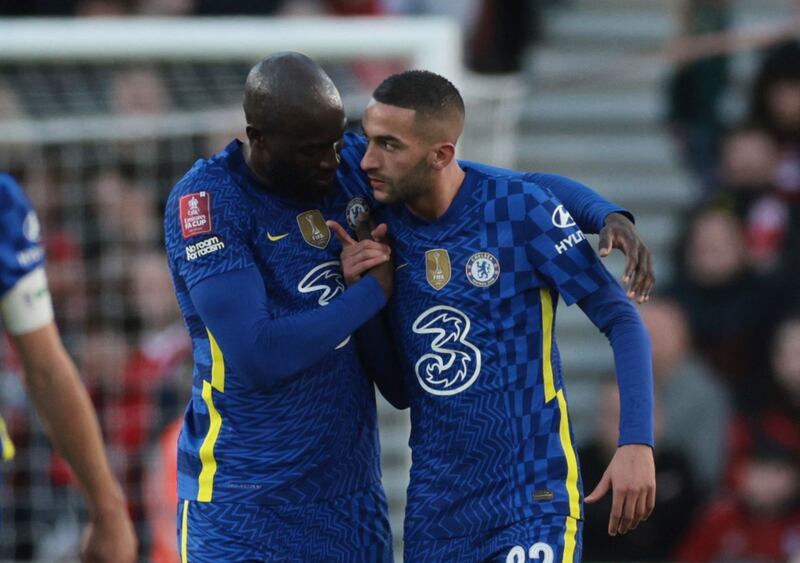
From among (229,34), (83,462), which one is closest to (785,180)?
(229,34)

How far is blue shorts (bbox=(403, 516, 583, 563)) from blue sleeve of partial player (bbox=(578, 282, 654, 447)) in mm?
317

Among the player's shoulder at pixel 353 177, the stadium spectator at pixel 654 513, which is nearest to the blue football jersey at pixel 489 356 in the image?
the player's shoulder at pixel 353 177

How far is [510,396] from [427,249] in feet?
1.59

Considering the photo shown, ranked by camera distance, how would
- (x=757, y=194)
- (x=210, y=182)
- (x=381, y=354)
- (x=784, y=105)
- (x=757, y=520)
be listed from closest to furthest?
(x=210, y=182)
(x=381, y=354)
(x=757, y=520)
(x=757, y=194)
(x=784, y=105)

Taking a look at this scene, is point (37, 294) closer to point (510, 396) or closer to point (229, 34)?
point (510, 396)

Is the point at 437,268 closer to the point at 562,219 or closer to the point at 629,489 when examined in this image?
the point at 562,219

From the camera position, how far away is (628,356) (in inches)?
181

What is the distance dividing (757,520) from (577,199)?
4212 millimetres

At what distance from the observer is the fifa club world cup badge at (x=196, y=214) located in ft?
15.2

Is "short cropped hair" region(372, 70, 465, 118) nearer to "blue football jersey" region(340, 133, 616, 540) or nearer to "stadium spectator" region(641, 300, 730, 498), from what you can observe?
"blue football jersey" region(340, 133, 616, 540)

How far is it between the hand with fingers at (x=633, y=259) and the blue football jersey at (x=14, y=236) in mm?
1544

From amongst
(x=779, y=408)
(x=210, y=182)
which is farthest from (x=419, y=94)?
(x=779, y=408)

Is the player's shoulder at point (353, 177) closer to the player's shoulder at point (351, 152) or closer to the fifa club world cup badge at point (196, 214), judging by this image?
the player's shoulder at point (351, 152)

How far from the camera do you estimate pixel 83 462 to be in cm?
461
